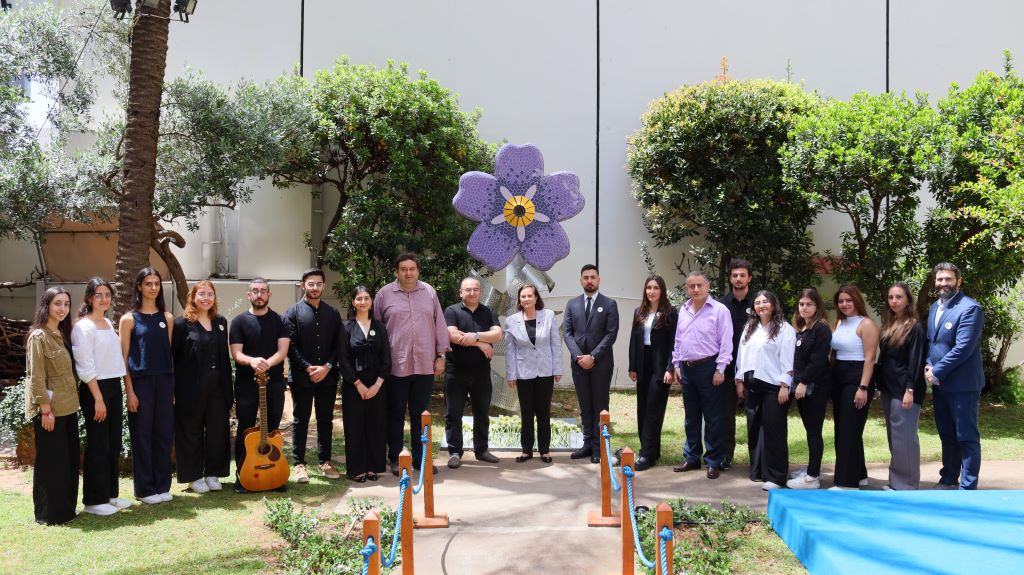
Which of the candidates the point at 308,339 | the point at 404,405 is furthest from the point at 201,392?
the point at 404,405

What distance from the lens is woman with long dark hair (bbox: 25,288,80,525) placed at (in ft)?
17.5

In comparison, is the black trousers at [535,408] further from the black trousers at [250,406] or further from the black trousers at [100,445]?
the black trousers at [100,445]

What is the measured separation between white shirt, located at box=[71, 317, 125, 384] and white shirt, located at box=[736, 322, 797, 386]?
480 cm

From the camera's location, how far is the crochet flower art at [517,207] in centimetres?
887

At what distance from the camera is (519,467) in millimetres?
7309

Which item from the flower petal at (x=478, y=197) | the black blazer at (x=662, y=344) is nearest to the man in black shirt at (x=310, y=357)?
the flower petal at (x=478, y=197)

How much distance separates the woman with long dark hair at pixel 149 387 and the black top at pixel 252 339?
51 cm

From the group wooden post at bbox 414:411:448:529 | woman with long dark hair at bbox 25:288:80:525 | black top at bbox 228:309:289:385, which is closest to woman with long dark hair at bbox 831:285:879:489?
wooden post at bbox 414:411:448:529

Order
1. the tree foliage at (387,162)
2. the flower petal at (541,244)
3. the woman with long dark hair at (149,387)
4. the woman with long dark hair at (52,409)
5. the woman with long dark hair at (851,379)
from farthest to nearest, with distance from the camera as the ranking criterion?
1. the tree foliage at (387,162)
2. the flower petal at (541,244)
3. the woman with long dark hair at (851,379)
4. the woman with long dark hair at (149,387)
5. the woman with long dark hair at (52,409)

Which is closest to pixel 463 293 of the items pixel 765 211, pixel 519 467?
pixel 519 467

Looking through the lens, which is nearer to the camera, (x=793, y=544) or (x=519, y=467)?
(x=793, y=544)

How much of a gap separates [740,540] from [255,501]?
3497mm

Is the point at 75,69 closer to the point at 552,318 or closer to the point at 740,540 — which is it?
the point at 552,318

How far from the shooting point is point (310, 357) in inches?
262
